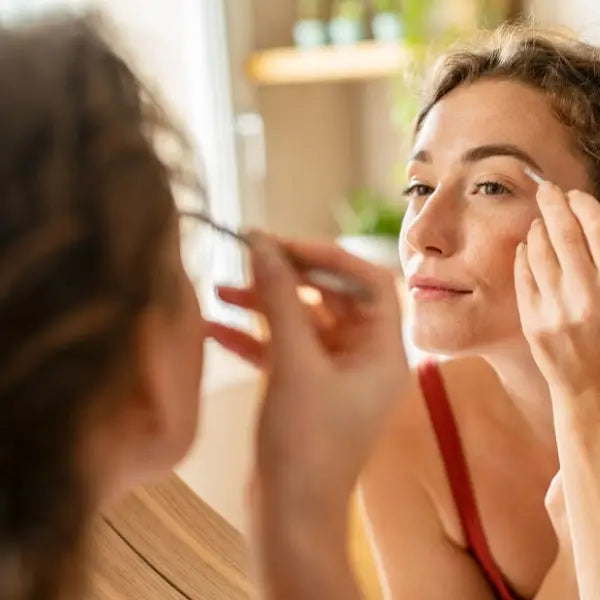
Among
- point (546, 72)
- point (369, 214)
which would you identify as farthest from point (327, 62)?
point (546, 72)

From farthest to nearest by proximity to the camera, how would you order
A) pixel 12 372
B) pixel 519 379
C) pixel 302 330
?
pixel 519 379
pixel 302 330
pixel 12 372

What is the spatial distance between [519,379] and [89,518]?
0.65 metres

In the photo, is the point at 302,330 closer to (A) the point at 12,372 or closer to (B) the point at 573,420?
(A) the point at 12,372

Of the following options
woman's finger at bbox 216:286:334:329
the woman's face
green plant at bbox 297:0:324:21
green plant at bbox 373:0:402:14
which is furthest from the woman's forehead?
green plant at bbox 297:0:324:21

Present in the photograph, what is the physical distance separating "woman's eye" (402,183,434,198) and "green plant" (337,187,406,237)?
1074mm

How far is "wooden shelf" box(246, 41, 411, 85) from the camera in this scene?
206 centimetres

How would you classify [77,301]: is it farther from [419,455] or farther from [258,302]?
[419,455]

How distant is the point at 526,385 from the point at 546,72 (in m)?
0.31

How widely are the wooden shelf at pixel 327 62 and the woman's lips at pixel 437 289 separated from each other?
1165 millimetres

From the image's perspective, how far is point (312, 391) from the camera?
53cm

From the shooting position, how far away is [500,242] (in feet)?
2.98

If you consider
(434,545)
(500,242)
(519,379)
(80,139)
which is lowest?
(434,545)

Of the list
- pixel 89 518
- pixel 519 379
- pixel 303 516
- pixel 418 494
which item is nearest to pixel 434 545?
pixel 418 494

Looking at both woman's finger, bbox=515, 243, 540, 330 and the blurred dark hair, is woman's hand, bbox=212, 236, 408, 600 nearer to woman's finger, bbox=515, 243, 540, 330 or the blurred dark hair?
the blurred dark hair
